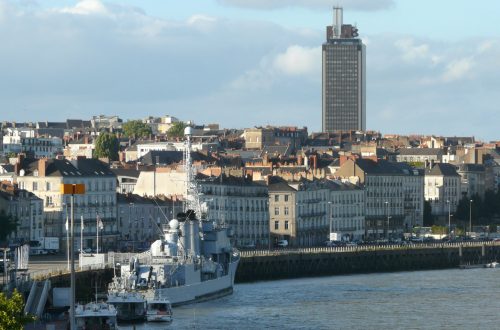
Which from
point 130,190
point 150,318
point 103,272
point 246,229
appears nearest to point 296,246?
point 246,229

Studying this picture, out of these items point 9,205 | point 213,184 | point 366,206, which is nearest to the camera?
point 9,205

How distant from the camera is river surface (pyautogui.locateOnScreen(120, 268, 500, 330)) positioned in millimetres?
86875

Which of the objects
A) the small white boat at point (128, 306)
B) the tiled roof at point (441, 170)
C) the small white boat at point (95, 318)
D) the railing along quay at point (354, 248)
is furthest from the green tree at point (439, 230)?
the small white boat at point (95, 318)

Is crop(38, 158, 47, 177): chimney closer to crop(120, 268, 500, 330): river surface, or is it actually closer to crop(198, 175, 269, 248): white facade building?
crop(198, 175, 269, 248): white facade building

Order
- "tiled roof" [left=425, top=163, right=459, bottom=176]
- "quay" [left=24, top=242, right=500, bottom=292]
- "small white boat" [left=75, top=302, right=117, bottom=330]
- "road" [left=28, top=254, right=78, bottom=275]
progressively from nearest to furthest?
"small white boat" [left=75, top=302, right=117, bottom=330], "road" [left=28, top=254, right=78, bottom=275], "quay" [left=24, top=242, right=500, bottom=292], "tiled roof" [left=425, top=163, right=459, bottom=176]

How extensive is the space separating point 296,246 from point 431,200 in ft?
148

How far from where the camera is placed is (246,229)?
144 m

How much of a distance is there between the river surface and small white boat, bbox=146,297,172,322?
2.15 feet

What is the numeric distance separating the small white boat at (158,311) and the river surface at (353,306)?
0.66 meters

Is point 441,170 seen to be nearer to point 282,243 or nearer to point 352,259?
point 282,243

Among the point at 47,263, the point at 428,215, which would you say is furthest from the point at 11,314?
the point at 428,215

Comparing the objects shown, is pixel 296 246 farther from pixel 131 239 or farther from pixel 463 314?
pixel 463 314

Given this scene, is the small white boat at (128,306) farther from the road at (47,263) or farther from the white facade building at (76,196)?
the white facade building at (76,196)

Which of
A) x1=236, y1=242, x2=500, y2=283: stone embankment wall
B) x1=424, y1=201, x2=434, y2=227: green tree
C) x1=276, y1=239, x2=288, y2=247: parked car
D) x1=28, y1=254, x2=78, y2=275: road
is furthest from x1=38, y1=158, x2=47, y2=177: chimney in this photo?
x1=424, y1=201, x2=434, y2=227: green tree
